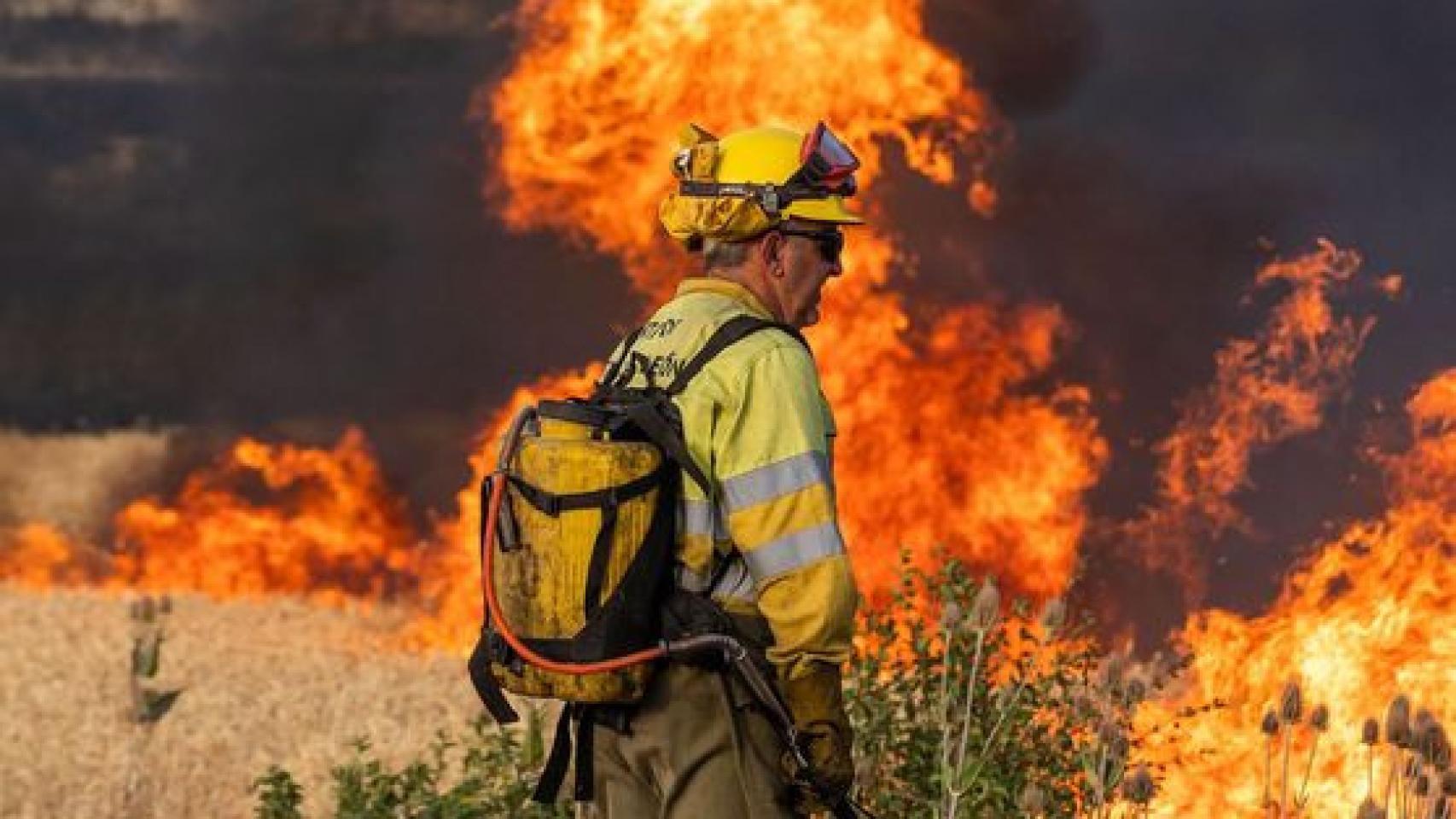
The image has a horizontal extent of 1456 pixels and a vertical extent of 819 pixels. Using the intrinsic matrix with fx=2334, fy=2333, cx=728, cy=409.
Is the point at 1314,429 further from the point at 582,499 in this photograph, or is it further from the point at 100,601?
the point at 100,601

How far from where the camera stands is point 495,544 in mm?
5555

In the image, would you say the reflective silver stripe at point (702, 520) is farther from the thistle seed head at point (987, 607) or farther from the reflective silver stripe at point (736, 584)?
the thistle seed head at point (987, 607)

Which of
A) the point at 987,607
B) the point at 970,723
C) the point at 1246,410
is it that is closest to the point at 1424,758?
the point at 987,607

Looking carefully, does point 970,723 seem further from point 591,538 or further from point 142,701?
point 142,701

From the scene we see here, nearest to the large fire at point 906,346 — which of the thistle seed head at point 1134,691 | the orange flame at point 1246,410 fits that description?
the orange flame at point 1246,410

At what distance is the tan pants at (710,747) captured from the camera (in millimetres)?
5559

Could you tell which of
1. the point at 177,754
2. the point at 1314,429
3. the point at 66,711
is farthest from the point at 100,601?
the point at 1314,429

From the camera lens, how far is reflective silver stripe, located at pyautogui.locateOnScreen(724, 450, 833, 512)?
17.3 feet

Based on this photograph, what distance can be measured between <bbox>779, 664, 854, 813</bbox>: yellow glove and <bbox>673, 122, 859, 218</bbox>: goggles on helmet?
1138 mm

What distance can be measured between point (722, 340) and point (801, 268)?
0.40 meters

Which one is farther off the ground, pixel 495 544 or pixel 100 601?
pixel 100 601

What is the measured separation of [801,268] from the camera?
5.74 m

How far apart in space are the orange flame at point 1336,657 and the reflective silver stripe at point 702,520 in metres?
4.09

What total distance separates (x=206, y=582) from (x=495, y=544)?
1718 cm
